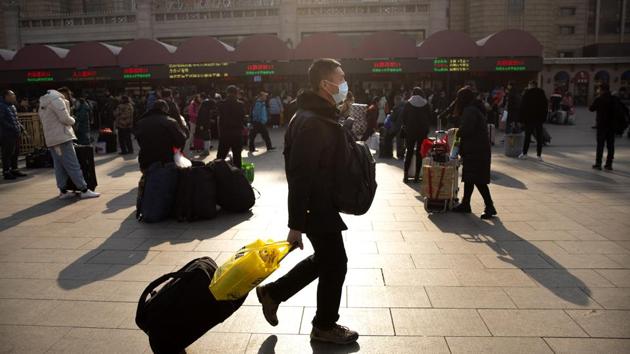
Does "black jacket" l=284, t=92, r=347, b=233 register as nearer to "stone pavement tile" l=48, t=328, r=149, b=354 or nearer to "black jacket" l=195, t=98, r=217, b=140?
"stone pavement tile" l=48, t=328, r=149, b=354

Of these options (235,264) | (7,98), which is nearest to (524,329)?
(235,264)

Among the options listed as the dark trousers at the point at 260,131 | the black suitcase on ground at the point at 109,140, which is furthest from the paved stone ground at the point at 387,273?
the black suitcase on ground at the point at 109,140

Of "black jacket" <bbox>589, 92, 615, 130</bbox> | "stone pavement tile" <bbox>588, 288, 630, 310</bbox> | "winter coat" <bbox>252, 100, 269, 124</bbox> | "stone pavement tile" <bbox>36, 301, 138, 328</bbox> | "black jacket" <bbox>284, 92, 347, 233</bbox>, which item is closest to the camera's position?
"black jacket" <bbox>284, 92, 347, 233</bbox>

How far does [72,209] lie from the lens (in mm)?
8289

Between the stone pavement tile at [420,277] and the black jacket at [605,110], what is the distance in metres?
8.11

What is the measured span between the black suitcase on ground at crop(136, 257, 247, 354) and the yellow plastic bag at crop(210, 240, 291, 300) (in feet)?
0.37

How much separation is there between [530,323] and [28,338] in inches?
148

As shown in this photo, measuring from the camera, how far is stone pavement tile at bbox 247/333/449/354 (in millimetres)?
3555

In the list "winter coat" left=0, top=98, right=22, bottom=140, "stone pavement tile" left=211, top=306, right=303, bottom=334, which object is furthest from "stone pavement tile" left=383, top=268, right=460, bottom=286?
"winter coat" left=0, top=98, right=22, bottom=140

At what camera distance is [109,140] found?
1623 centimetres

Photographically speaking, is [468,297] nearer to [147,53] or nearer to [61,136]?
[61,136]

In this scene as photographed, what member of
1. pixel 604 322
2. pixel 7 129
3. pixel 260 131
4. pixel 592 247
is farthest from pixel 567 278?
pixel 260 131

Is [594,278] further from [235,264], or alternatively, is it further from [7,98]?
[7,98]

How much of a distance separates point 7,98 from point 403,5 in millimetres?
30619
